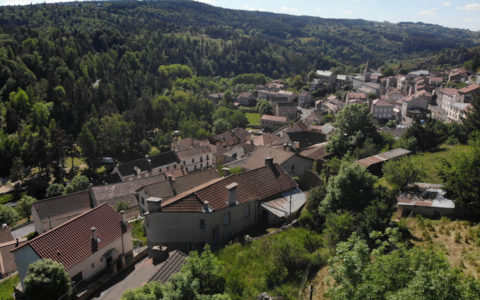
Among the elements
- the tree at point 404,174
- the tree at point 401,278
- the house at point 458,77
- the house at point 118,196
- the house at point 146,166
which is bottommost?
the house at point 146,166

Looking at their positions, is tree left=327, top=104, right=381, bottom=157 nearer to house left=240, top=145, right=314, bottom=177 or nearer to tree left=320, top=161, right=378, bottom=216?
house left=240, top=145, right=314, bottom=177

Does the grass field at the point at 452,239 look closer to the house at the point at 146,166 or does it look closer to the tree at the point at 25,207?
the house at the point at 146,166

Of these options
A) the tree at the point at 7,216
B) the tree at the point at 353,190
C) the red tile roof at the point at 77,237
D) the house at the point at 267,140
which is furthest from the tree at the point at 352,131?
the tree at the point at 7,216

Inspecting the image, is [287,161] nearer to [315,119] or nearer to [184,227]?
[184,227]

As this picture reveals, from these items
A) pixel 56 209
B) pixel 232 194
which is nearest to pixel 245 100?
pixel 56 209

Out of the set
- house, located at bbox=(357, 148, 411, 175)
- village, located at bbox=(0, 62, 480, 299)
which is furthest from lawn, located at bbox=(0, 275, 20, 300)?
house, located at bbox=(357, 148, 411, 175)

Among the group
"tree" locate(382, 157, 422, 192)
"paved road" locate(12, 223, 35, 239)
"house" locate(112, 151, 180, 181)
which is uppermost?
"tree" locate(382, 157, 422, 192)

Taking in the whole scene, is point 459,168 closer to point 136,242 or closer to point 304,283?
point 304,283
